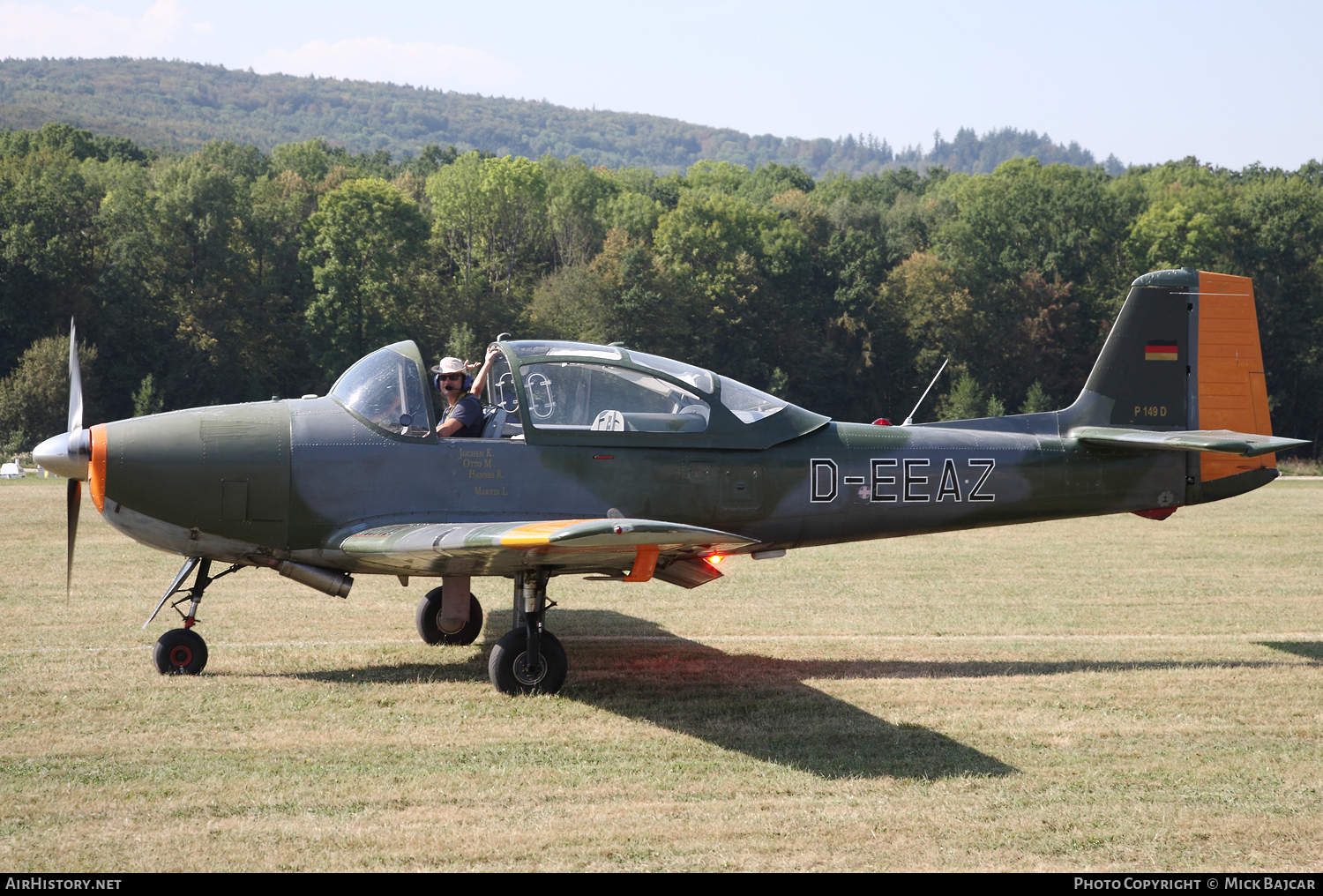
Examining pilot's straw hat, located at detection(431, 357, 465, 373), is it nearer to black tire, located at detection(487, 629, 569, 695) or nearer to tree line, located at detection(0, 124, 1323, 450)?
black tire, located at detection(487, 629, 569, 695)

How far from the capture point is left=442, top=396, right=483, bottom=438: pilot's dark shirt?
8.14 m

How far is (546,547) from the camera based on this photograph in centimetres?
638

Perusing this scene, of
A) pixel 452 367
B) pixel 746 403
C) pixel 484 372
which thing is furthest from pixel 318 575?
pixel 746 403

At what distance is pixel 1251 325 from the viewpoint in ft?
31.7

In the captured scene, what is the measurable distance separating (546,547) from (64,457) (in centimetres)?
375

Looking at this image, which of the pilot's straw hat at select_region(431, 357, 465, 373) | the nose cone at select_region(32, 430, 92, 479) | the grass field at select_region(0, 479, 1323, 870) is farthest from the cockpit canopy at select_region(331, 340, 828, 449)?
the grass field at select_region(0, 479, 1323, 870)

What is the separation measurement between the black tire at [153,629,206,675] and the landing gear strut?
233cm

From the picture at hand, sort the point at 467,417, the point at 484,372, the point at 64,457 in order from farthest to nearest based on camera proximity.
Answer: the point at 484,372
the point at 467,417
the point at 64,457

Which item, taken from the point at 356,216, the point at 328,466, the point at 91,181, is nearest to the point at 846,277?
the point at 356,216

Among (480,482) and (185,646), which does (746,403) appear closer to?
(480,482)

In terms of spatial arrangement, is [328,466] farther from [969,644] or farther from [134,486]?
[969,644]

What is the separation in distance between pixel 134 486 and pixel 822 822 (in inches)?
212

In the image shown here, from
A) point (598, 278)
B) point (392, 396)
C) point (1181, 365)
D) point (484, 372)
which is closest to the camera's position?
point (392, 396)

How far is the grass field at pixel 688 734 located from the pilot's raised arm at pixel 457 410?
1.92 metres
